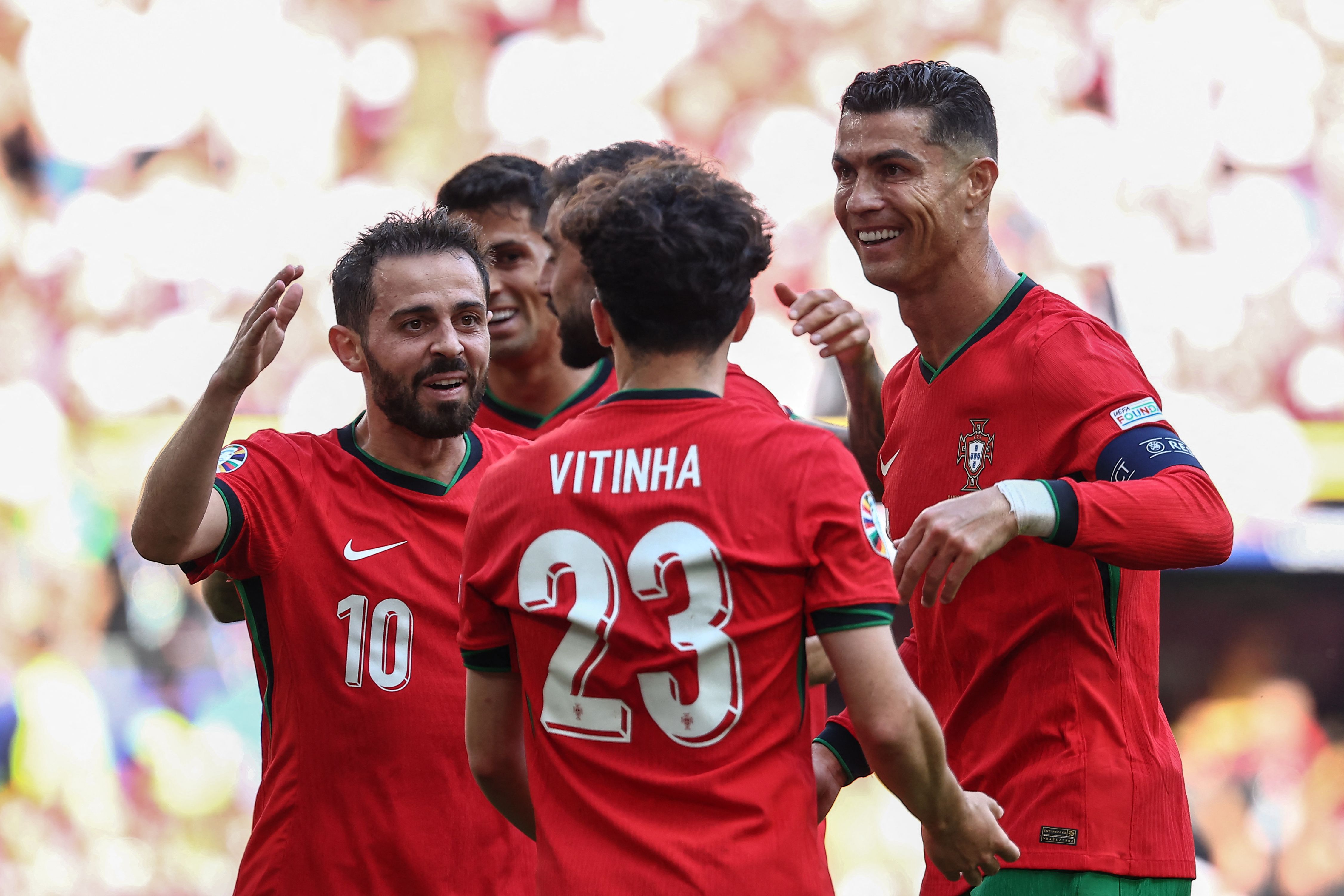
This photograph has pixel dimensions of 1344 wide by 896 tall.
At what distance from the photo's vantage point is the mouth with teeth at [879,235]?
9.28 ft

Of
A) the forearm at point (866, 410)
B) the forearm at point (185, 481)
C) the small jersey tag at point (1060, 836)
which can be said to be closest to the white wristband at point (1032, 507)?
the small jersey tag at point (1060, 836)

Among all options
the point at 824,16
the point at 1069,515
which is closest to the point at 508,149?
the point at 824,16

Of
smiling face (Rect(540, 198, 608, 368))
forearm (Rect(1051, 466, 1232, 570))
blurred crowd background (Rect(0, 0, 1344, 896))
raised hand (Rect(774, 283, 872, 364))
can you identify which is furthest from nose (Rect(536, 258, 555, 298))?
blurred crowd background (Rect(0, 0, 1344, 896))

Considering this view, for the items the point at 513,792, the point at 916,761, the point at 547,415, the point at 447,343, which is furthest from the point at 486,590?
the point at 547,415

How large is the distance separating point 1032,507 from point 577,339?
5.33ft

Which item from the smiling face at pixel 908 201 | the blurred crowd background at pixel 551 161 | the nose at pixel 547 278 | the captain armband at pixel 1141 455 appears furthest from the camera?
the blurred crowd background at pixel 551 161

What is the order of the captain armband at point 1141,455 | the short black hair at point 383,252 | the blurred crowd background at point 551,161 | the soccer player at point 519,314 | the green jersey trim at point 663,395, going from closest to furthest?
the green jersey trim at point 663,395 < the captain armband at point 1141,455 < the short black hair at point 383,252 < the soccer player at point 519,314 < the blurred crowd background at point 551,161

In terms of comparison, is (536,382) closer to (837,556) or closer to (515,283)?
(515,283)

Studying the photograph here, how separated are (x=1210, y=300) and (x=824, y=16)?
2.21 m

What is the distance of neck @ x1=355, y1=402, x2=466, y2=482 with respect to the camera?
9.79 ft

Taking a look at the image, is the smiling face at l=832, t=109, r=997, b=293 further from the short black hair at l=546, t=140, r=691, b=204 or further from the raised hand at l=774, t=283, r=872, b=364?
the short black hair at l=546, t=140, r=691, b=204

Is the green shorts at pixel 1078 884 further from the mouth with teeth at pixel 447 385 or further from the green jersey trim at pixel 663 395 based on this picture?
the mouth with teeth at pixel 447 385

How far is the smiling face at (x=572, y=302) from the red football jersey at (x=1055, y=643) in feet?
3.85

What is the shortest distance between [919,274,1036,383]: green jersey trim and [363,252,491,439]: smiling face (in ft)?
3.29
